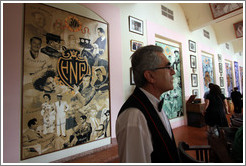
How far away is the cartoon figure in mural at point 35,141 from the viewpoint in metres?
2.41

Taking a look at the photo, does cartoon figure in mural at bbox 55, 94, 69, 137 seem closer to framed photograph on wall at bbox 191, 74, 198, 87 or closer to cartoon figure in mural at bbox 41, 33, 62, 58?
cartoon figure in mural at bbox 41, 33, 62, 58

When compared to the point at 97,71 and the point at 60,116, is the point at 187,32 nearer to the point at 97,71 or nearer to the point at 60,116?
the point at 97,71

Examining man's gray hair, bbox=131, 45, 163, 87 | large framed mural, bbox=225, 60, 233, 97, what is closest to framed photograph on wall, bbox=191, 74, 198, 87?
large framed mural, bbox=225, 60, 233, 97

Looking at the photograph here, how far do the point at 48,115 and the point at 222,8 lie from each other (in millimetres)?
6475

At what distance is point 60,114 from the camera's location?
276 cm

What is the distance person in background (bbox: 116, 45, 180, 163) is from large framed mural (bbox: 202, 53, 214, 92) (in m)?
6.75

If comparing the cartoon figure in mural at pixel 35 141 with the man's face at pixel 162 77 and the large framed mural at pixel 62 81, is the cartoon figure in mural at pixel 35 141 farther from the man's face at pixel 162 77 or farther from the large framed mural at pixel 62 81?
the man's face at pixel 162 77

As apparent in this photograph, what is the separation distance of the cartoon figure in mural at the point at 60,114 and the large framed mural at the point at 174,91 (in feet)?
11.2

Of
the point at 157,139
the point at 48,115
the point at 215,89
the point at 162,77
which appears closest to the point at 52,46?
the point at 48,115

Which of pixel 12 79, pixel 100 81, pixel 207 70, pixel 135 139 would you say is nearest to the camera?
pixel 135 139

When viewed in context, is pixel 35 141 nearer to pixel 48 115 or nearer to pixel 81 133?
pixel 48 115

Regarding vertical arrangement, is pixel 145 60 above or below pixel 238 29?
below

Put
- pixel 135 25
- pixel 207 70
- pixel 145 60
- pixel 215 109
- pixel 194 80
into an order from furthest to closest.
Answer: pixel 207 70 < pixel 194 80 < pixel 135 25 < pixel 215 109 < pixel 145 60

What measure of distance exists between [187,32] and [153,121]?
6.23 m
